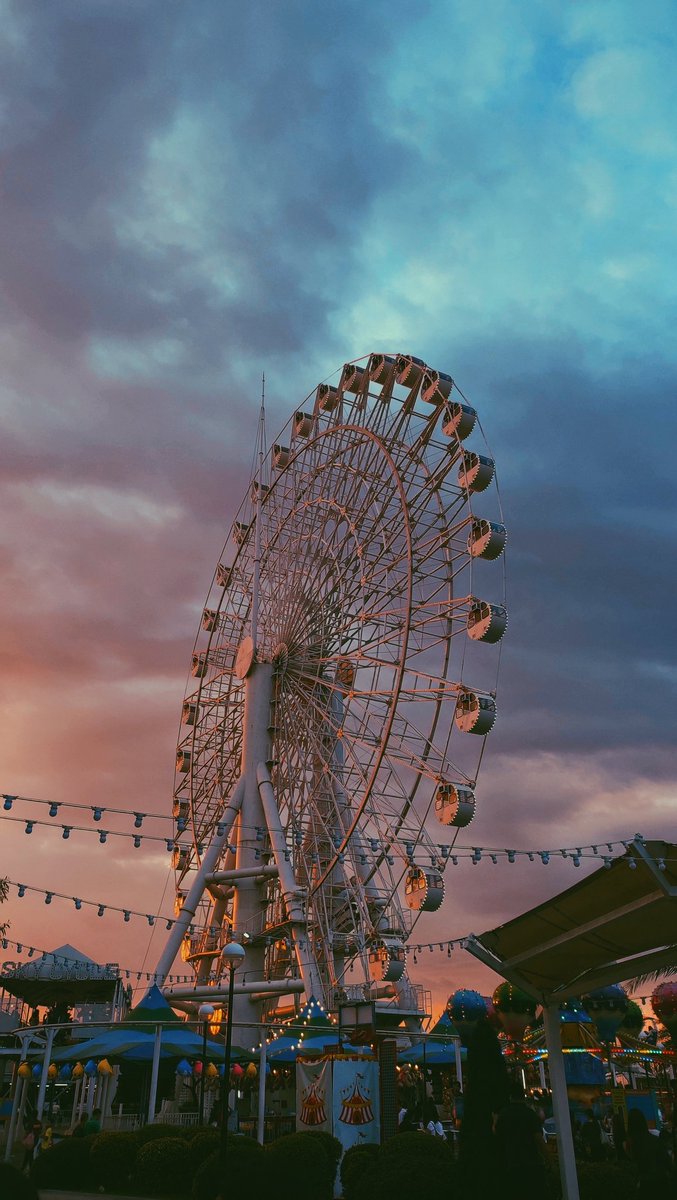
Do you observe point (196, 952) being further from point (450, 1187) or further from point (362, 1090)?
point (450, 1187)

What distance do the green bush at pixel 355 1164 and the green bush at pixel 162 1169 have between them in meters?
2.91

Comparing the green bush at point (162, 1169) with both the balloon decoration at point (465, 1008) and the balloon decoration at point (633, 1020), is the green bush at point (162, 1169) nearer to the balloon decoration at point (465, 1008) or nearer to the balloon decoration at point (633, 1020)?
the balloon decoration at point (465, 1008)

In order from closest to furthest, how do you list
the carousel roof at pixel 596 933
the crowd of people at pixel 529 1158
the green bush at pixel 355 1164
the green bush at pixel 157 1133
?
the crowd of people at pixel 529 1158
the carousel roof at pixel 596 933
the green bush at pixel 355 1164
the green bush at pixel 157 1133

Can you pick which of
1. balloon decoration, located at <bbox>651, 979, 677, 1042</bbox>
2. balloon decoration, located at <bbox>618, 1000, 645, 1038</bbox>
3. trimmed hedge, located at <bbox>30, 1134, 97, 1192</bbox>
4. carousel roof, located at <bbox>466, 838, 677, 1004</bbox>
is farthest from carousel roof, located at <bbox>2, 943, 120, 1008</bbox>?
→ carousel roof, located at <bbox>466, 838, 677, 1004</bbox>

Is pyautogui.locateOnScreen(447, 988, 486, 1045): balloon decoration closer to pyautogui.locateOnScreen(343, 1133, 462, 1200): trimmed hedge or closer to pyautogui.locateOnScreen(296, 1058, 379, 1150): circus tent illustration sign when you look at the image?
pyautogui.locateOnScreen(296, 1058, 379, 1150): circus tent illustration sign

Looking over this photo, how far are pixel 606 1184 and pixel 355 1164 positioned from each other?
3598 mm

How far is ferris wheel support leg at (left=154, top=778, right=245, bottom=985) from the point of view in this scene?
30.1 meters

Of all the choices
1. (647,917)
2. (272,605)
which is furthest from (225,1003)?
(647,917)

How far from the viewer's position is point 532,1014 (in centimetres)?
2394

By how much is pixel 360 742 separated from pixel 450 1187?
58.8ft

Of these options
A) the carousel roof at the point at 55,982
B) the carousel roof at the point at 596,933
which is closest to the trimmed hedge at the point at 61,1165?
the carousel roof at the point at 596,933

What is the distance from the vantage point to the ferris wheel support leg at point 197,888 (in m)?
30.1

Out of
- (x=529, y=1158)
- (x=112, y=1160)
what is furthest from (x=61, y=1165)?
(x=529, y=1158)

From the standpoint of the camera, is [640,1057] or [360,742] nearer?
[360,742]
